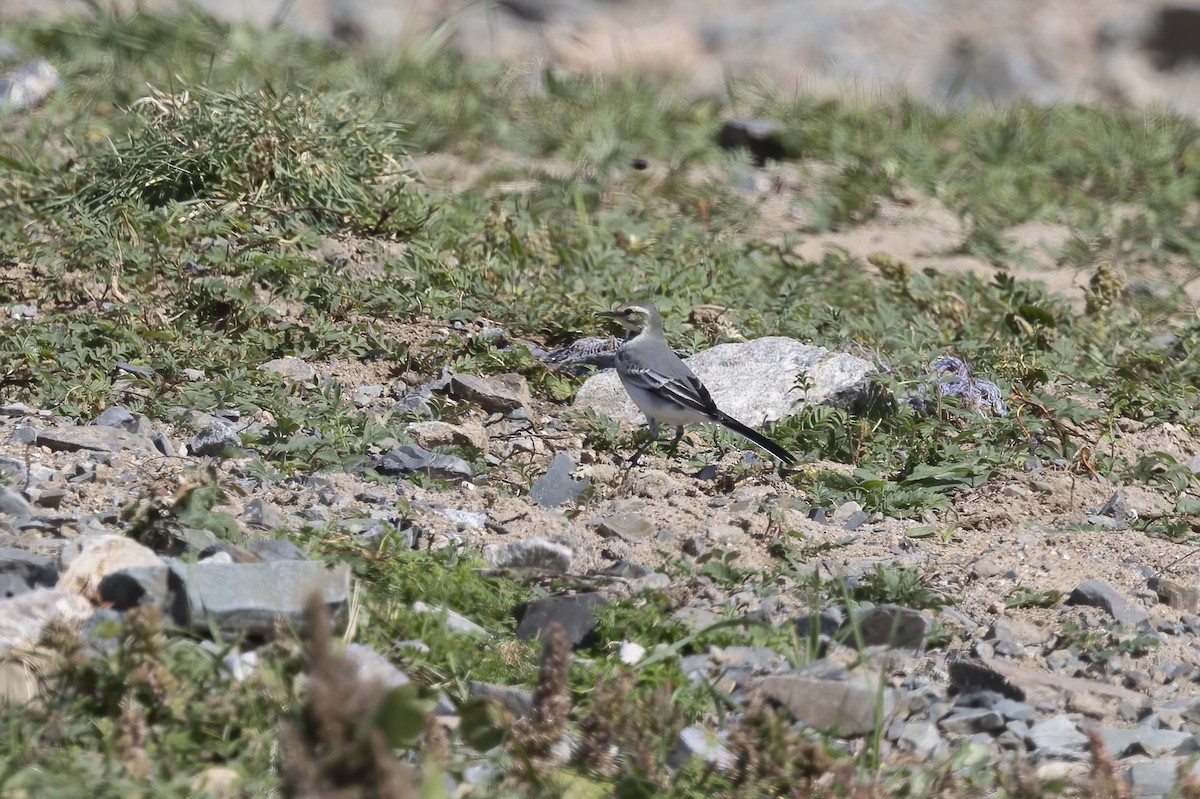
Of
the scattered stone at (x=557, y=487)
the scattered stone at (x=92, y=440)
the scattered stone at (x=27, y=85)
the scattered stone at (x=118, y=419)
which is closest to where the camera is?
the scattered stone at (x=92, y=440)

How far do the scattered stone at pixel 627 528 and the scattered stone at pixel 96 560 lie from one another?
1.58 meters

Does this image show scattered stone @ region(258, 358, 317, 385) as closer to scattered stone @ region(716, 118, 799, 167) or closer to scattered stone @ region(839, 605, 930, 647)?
scattered stone @ region(839, 605, 930, 647)

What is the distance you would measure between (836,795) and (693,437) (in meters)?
3.02

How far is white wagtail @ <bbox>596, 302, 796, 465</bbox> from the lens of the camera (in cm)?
587

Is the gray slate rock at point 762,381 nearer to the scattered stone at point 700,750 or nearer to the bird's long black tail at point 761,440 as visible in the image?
the bird's long black tail at point 761,440

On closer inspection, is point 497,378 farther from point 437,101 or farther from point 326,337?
point 437,101

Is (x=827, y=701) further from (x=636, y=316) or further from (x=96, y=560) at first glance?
(x=636, y=316)

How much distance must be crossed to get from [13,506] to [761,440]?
9.32ft

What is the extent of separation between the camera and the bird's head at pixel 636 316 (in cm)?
662

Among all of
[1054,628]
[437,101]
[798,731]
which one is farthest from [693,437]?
[437,101]

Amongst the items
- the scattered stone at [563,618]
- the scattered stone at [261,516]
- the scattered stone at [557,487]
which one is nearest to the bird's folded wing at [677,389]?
the scattered stone at [557,487]

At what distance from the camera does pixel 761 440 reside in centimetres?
579

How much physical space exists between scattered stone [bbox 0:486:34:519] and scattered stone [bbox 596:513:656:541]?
1.90m

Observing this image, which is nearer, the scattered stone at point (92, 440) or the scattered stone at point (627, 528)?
the scattered stone at point (627, 528)
